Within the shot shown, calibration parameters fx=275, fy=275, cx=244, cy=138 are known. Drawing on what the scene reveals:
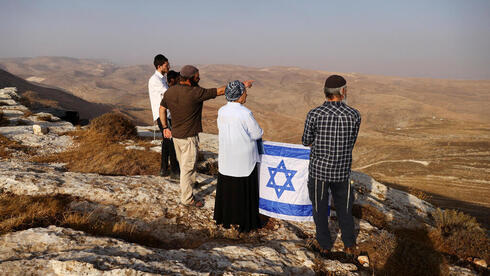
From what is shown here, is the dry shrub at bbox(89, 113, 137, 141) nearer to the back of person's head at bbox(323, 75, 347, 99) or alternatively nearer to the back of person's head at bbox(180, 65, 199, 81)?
the back of person's head at bbox(180, 65, 199, 81)

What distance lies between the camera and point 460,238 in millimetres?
3980

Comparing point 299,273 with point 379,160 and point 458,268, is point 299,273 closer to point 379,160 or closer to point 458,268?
point 458,268

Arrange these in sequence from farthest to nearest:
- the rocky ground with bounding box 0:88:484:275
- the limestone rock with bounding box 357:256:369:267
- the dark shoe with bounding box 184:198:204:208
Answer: the dark shoe with bounding box 184:198:204:208 < the limestone rock with bounding box 357:256:369:267 < the rocky ground with bounding box 0:88:484:275

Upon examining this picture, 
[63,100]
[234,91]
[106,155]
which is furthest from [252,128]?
[63,100]

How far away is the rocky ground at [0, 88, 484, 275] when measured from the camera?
2.06 m

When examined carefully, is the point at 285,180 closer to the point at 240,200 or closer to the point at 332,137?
the point at 240,200

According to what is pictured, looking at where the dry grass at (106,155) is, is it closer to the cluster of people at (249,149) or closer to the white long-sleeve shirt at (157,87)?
the white long-sleeve shirt at (157,87)

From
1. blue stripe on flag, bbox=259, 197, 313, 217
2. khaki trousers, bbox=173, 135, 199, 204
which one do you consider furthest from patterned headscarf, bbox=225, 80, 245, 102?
blue stripe on flag, bbox=259, 197, 313, 217

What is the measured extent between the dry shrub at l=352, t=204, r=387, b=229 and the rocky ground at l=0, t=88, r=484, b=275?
4cm

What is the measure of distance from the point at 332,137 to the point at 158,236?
7.38 feet

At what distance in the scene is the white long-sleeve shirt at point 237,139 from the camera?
310 cm

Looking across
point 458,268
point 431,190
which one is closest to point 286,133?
point 431,190

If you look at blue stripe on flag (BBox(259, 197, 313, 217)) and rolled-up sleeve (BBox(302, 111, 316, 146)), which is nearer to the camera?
rolled-up sleeve (BBox(302, 111, 316, 146))

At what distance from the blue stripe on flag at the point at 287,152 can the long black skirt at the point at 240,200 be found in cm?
35
